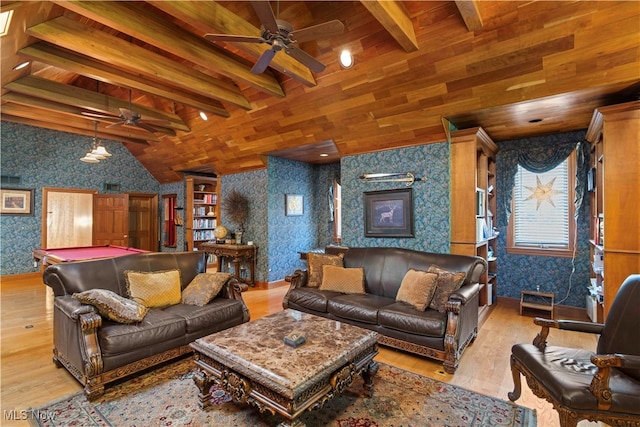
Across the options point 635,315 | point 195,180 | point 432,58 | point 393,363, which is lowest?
point 393,363

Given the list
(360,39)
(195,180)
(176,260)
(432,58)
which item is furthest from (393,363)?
(195,180)

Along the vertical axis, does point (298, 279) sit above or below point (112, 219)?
below

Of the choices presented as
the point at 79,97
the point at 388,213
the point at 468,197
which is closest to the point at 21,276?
the point at 79,97

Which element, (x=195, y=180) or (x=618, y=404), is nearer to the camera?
(x=618, y=404)

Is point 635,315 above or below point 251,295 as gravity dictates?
above

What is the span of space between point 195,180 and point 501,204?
23.9ft

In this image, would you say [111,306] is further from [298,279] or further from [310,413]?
[298,279]

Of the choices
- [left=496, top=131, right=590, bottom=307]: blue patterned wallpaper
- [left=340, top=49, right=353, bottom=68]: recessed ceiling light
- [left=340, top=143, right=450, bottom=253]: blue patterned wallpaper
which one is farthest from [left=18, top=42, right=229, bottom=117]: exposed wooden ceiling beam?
[left=496, top=131, right=590, bottom=307]: blue patterned wallpaper

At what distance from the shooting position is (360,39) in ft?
10.8

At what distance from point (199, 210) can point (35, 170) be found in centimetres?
370

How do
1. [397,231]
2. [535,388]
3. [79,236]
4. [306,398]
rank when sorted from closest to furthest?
[306,398] → [535,388] → [397,231] → [79,236]

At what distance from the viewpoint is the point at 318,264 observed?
4219 mm

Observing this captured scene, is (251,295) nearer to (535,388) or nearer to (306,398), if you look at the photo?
(306,398)

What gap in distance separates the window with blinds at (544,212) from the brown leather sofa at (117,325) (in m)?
4.52
